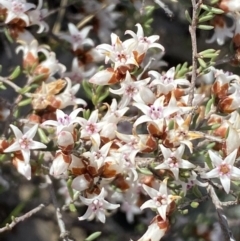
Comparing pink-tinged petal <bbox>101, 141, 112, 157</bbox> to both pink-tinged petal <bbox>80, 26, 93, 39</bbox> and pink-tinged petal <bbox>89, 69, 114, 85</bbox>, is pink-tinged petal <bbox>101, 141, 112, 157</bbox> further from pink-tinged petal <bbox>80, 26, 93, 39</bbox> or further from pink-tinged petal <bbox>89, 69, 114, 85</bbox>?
pink-tinged petal <bbox>80, 26, 93, 39</bbox>

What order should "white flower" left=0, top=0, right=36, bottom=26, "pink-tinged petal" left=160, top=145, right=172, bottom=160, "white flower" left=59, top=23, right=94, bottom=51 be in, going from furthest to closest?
"white flower" left=59, top=23, right=94, bottom=51 < "white flower" left=0, top=0, right=36, bottom=26 < "pink-tinged petal" left=160, top=145, right=172, bottom=160

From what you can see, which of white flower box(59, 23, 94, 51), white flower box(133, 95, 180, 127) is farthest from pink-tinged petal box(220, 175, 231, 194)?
white flower box(59, 23, 94, 51)

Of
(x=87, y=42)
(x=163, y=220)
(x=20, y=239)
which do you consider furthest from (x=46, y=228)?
(x=163, y=220)

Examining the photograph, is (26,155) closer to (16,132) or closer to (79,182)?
(16,132)

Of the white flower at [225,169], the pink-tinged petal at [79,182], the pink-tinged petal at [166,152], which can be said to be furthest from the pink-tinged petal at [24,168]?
the white flower at [225,169]

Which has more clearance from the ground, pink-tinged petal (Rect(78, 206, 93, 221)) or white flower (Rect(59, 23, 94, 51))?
white flower (Rect(59, 23, 94, 51))

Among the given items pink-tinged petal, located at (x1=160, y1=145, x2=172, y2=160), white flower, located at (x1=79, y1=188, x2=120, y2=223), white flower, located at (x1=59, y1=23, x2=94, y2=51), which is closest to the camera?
pink-tinged petal, located at (x1=160, y1=145, x2=172, y2=160)
